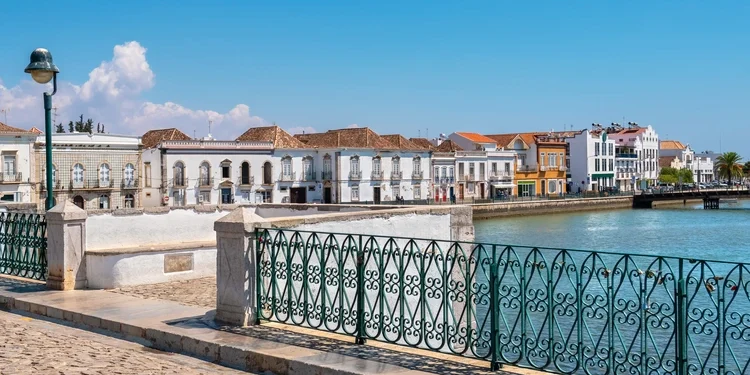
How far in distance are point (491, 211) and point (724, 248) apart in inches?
1067

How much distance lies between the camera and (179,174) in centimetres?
5350

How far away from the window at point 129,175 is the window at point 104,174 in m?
1.19

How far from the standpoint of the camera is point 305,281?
6.89 m

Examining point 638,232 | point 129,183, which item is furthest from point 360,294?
point 129,183

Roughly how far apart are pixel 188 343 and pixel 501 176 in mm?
69468

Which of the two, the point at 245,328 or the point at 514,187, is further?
the point at 514,187

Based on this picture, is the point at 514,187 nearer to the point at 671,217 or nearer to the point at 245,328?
the point at 671,217

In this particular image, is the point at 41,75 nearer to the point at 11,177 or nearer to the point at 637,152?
the point at 11,177

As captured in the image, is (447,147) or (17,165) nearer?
(17,165)

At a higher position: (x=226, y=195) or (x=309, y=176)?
(x=309, y=176)

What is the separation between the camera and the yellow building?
257ft

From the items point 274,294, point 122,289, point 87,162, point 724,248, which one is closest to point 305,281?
point 274,294

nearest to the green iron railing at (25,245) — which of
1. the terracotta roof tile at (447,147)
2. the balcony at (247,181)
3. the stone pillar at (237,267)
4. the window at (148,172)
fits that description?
the stone pillar at (237,267)

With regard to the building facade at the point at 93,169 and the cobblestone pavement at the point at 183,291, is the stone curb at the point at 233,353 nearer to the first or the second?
the cobblestone pavement at the point at 183,291
